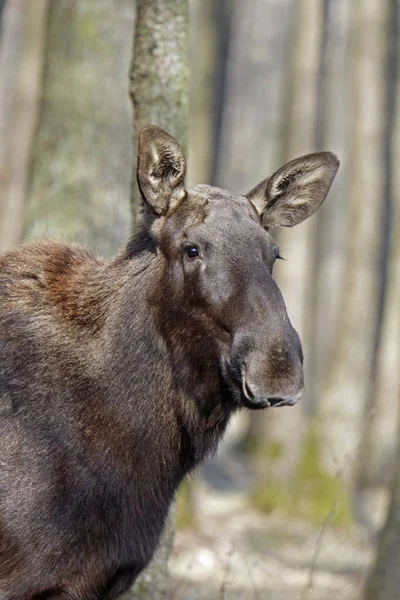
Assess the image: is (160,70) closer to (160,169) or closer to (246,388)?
(160,169)

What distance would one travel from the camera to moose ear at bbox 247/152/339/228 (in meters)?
6.02

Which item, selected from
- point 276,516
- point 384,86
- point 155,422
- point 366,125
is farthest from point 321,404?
point 155,422

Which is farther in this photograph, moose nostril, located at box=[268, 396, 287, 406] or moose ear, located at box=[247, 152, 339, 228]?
moose ear, located at box=[247, 152, 339, 228]

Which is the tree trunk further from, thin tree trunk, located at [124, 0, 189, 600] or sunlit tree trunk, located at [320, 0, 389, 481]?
thin tree trunk, located at [124, 0, 189, 600]

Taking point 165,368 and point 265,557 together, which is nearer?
point 165,368

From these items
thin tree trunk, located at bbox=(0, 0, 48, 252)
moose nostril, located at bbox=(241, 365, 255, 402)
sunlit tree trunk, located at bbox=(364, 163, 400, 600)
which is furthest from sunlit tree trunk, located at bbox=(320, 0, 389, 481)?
moose nostril, located at bbox=(241, 365, 255, 402)

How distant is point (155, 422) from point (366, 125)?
15.1 metres

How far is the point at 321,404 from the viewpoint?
1605 cm

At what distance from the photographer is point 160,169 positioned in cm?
551

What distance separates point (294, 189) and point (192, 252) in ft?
3.54

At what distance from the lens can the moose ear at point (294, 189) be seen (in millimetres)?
6019

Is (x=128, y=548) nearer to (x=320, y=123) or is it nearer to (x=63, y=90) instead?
(x=63, y=90)

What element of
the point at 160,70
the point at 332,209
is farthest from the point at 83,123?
the point at 332,209

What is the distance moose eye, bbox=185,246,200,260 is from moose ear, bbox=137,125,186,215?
0.38 m
